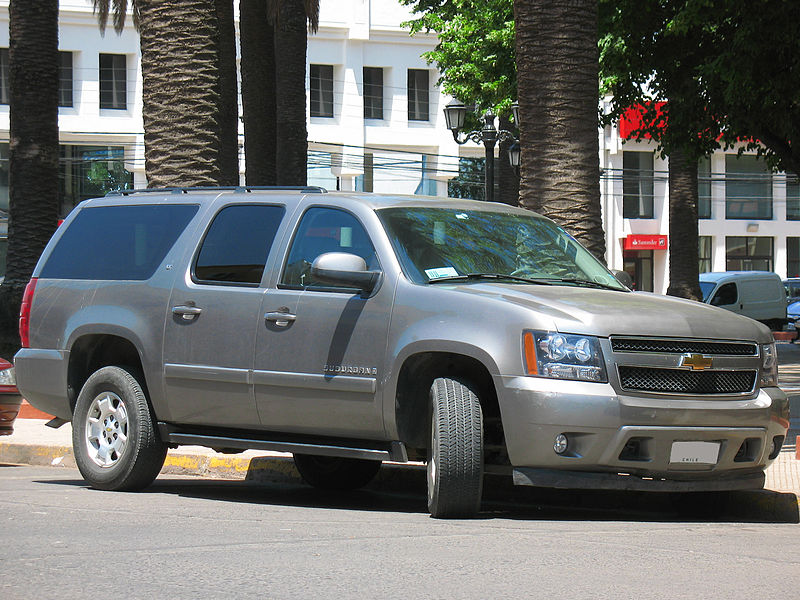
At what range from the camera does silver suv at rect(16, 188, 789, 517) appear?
7516 millimetres

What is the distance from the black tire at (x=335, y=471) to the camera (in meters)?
10.0

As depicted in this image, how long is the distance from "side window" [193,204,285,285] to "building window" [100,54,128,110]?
1767 inches

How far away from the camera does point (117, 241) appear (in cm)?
977

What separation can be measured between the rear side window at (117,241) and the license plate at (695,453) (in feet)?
12.5

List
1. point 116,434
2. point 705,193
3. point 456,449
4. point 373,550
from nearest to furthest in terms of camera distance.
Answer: point 373,550, point 456,449, point 116,434, point 705,193

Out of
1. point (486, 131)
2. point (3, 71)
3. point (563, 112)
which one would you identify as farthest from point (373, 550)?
point (3, 71)

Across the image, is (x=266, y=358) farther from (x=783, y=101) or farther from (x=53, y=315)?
(x=783, y=101)

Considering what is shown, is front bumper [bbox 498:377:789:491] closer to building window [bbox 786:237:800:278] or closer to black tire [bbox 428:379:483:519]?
black tire [bbox 428:379:483:519]

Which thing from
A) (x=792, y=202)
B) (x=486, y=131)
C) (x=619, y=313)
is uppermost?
(x=486, y=131)

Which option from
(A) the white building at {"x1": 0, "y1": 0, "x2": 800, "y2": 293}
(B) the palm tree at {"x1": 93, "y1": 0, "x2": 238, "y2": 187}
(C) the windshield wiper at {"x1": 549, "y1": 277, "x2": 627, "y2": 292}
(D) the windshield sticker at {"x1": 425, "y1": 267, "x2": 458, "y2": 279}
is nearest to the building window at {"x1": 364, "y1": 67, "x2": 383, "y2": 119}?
(A) the white building at {"x1": 0, "y1": 0, "x2": 800, "y2": 293}

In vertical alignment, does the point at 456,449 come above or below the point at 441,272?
below

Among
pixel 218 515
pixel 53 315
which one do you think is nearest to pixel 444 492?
pixel 218 515

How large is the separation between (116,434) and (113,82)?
4501 cm

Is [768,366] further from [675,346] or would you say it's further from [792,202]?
[792,202]
